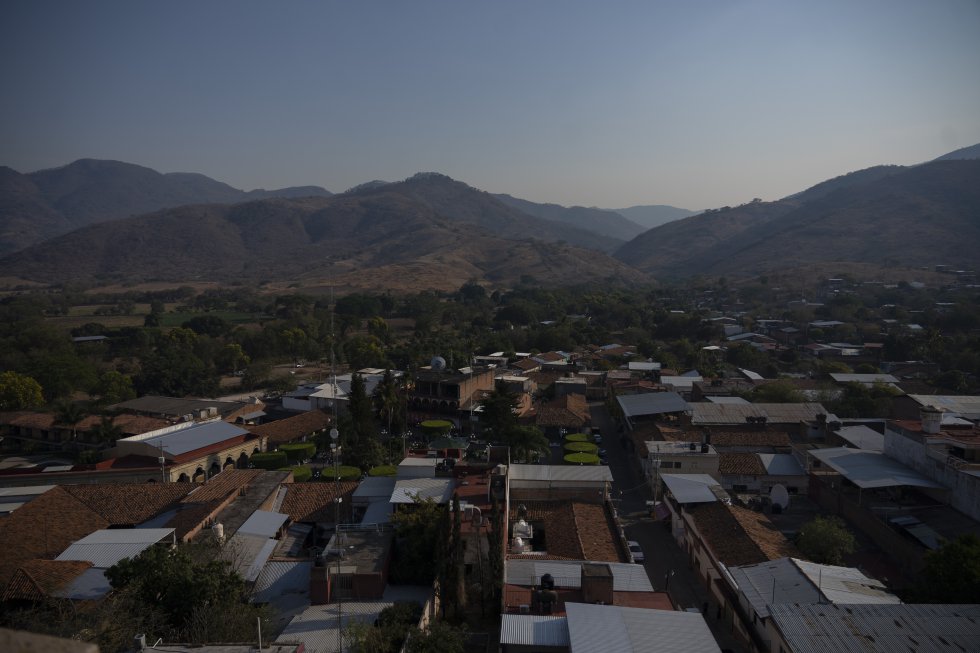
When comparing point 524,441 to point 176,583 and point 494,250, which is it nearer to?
point 176,583

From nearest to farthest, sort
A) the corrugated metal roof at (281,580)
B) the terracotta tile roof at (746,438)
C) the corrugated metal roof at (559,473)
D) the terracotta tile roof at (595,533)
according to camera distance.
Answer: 1. the corrugated metal roof at (281,580)
2. the terracotta tile roof at (595,533)
3. the corrugated metal roof at (559,473)
4. the terracotta tile roof at (746,438)

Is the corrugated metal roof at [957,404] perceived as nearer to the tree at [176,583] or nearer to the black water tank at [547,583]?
the black water tank at [547,583]

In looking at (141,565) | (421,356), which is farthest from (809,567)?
(421,356)

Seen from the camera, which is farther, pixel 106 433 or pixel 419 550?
pixel 106 433

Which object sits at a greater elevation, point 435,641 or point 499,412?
point 499,412

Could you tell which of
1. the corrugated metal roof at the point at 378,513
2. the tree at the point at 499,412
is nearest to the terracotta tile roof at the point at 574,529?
→ the corrugated metal roof at the point at 378,513

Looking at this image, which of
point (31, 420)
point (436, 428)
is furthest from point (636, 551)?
point (31, 420)
